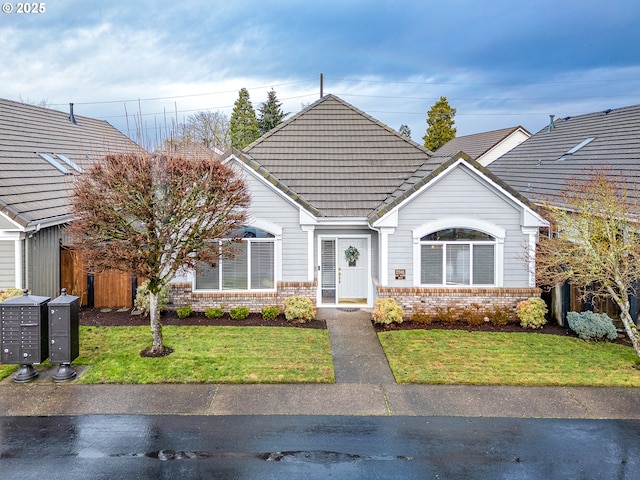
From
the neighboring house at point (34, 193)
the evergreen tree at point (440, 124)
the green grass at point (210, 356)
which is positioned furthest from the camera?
the evergreen tree at point (440, 124)

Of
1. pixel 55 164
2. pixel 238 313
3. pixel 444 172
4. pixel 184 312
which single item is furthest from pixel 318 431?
pixel 55 164

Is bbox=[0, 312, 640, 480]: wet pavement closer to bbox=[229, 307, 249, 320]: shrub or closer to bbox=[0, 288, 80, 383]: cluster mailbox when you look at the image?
bbox=[0, 288, 80, 383]: cluster mailbox

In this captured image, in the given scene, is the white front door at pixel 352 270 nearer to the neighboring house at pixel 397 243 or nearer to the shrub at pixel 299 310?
the neighboring house at pixel 397 243

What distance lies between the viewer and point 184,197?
9.74m

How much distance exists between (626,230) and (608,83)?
46.0 m

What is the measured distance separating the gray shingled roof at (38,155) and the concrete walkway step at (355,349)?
6.47 metres

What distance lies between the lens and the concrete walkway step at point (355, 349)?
9148 millimetres

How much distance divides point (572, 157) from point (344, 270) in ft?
33.1

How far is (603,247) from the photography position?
992cm

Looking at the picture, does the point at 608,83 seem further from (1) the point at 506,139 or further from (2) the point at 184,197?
(2) the point at 184,197

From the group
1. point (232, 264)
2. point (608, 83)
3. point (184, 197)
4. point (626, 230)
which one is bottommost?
point (232, 264)

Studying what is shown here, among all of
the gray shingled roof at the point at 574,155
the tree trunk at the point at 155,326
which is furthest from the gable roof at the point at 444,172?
the tree trunk at the point at 155,326

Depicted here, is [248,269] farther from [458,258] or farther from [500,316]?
[500,316]

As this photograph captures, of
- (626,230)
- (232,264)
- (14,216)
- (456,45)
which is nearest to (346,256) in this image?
(232,264)
